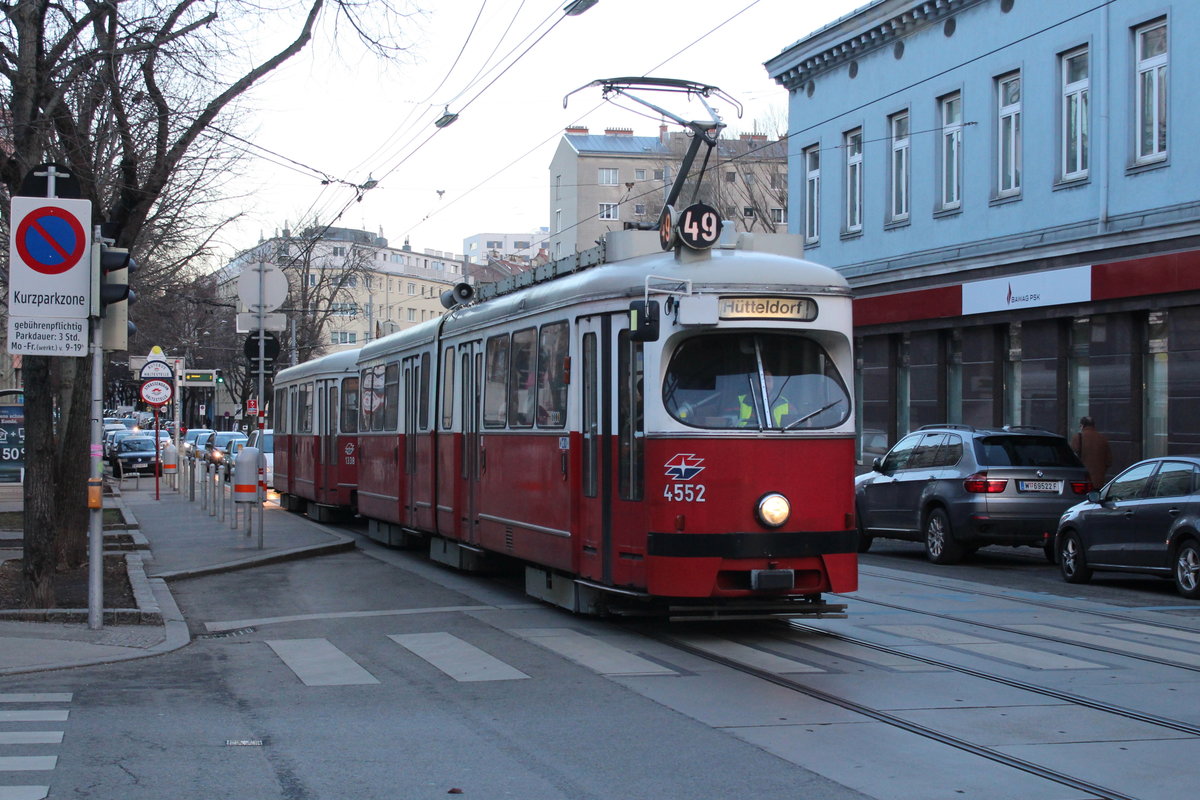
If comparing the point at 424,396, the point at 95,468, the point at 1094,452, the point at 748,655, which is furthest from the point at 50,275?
the point at 1094,452

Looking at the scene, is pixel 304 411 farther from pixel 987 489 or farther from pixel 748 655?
pixel 748 655

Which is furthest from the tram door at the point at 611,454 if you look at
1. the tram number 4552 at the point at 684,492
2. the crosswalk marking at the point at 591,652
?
the crosswalk marking at the point at 591,652

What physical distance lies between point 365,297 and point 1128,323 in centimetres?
9794

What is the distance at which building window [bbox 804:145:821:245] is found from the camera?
1313 inches

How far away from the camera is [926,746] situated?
24.3ft

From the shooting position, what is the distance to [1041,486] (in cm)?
1834

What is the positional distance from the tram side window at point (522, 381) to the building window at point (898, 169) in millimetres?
17701

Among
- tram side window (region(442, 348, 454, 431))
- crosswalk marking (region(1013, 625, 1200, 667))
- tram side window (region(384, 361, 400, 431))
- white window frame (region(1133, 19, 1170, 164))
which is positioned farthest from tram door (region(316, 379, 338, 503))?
crosswalk marking (region(1013, 625, 1200, 667))

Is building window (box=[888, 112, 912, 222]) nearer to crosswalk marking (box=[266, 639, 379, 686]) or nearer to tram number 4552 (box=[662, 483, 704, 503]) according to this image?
tram number 4552 (box=[662, 483, 704, 503])

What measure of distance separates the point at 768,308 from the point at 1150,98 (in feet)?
47.4

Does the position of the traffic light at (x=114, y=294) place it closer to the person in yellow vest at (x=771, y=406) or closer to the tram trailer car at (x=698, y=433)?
the tram trailer car at (x=698, y=433)

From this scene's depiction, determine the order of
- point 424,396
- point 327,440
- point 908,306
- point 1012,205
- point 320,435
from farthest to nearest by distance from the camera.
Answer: point 908,306 < point 1012,205 < point 320,435 < point 327,440 < point 424,396

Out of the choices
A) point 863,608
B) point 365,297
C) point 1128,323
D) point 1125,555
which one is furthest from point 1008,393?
point 365,297

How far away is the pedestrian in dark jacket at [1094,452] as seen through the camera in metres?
22.4
